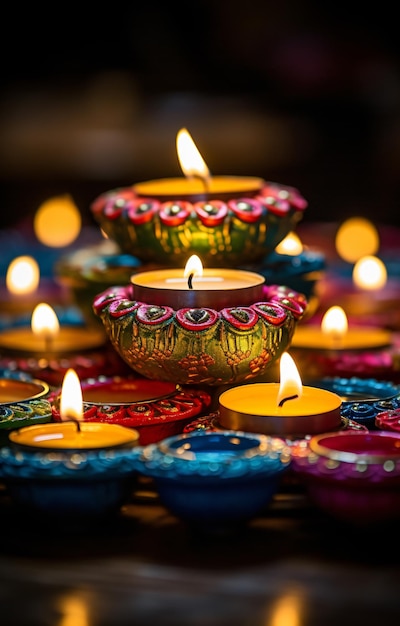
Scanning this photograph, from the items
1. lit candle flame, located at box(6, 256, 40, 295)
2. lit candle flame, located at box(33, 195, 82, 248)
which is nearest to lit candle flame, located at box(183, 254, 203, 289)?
lit candle flame, located at box(6, 256, 40, 295)

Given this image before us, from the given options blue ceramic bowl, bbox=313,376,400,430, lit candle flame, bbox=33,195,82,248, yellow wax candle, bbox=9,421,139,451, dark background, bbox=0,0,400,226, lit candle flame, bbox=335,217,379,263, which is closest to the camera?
yellow wax candle, bbox=9,421,139,451

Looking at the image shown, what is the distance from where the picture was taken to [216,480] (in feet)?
2.85

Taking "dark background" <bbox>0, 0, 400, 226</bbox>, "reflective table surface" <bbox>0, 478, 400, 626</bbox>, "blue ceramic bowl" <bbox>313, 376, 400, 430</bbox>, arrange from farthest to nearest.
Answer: "dark background" <bbox>0, 0, 400, 226</bbox>, "blue ceramic bowl" <bbox>313, 376, 400, 430</bbox>, "reflective table surface" <bbox>0, 478, 400, 626</bbox>

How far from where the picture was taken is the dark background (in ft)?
10.8

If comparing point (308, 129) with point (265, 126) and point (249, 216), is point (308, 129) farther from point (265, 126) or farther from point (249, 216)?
point (249, 216)

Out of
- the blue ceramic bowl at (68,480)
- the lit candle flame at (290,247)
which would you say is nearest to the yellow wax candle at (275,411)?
the blue ceramic bowl at (68,480)

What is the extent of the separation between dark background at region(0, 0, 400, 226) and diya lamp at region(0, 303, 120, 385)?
1627 mm

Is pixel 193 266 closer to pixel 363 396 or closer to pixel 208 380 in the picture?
pixel 208 380

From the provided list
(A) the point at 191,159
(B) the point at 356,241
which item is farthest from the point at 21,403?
(B) the point at 356,241

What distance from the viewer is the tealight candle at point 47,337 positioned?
129 cm

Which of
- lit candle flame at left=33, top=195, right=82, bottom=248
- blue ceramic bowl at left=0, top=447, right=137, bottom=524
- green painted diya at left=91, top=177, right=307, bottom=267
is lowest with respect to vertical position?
blue ceramic bowl at left=0, top=447, right=137, bottom=524

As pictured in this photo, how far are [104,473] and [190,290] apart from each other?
0.70 ft

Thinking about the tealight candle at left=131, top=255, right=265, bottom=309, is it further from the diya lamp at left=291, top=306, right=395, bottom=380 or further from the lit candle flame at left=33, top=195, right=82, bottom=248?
the lit candle flame at left=33, top=195, right=82, bottom=248

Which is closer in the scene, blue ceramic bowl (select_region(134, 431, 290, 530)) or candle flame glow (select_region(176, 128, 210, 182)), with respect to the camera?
blue ceramic bowl (select_region(134, 431, 290, 530))
